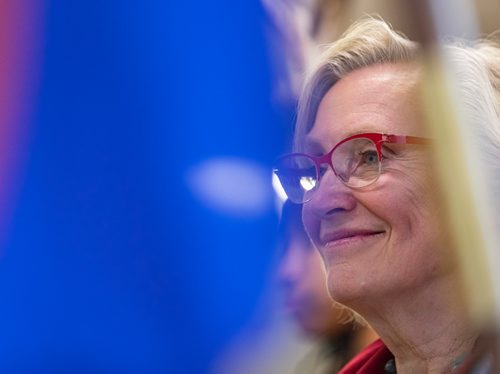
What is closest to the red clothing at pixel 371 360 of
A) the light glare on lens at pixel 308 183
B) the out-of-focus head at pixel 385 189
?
the out-of-focus head at pixel 385 189

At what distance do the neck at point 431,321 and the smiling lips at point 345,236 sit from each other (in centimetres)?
9

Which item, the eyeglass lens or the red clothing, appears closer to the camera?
the eyeglass lens

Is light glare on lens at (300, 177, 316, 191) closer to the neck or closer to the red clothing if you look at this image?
the neck

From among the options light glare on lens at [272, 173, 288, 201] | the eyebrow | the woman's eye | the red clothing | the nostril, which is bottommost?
the red clothing

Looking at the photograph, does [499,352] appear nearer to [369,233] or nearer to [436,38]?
[436,38]

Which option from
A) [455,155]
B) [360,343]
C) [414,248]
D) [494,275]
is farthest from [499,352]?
[360,343]

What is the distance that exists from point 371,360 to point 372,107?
0.43 metres

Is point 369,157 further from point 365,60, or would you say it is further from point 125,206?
point 125,206

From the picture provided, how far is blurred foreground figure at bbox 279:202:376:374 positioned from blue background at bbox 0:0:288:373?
145mm

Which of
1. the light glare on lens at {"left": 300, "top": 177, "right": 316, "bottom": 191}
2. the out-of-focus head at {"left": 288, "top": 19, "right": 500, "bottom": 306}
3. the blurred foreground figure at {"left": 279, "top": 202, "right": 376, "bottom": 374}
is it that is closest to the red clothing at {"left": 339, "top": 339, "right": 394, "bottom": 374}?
the blurred foreground figure at {"left": 279, "top": 202, "right": 376, "bottom": 374}

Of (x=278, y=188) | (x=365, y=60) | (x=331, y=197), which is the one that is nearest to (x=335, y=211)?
(x=331, y=197)

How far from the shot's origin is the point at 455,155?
0.62 m

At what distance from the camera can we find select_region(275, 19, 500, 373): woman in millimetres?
1012

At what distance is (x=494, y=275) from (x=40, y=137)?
53 cm
